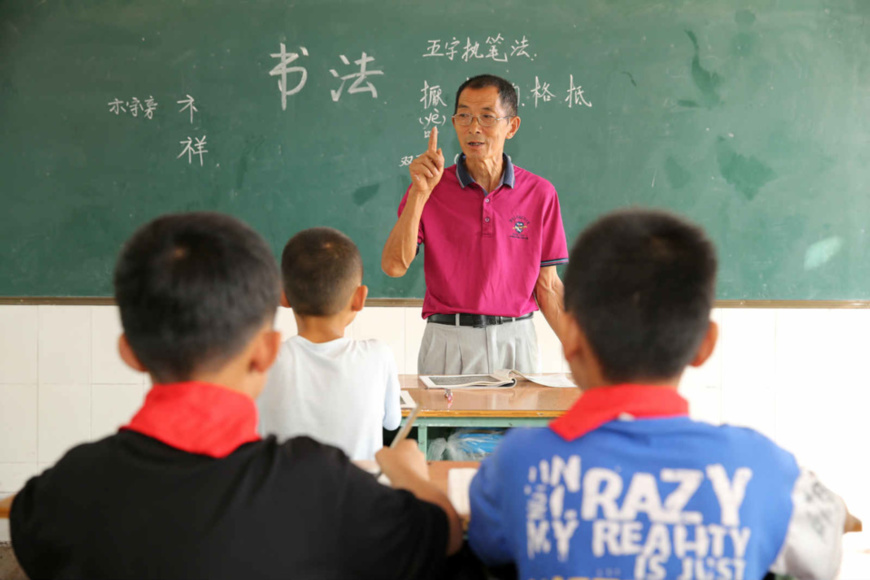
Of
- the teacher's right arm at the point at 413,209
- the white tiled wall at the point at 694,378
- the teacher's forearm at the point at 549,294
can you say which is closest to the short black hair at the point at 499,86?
the teacher's right arm at the point at 413,209

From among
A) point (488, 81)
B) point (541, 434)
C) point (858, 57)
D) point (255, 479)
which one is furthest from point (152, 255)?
point (858, 57)

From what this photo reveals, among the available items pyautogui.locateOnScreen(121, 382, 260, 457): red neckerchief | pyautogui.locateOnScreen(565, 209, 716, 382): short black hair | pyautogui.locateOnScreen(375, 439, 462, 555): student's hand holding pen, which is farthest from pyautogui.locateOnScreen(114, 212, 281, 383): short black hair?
pyautogui.locateOnScreen(565, 209, 716, 382): short black hair

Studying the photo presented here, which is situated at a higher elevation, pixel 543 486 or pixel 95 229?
pixel 95 229

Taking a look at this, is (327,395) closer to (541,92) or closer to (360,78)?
(360,78)

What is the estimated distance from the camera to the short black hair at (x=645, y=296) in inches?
35.2

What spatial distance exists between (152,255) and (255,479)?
29 centimetres

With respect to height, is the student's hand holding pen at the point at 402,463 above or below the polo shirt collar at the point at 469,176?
below

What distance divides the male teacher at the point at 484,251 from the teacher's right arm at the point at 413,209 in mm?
36

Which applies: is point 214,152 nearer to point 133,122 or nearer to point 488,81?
point 133,122

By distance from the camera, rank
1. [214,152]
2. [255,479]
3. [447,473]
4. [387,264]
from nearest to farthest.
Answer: [255,479], [447,473], [387,264], [214,152]

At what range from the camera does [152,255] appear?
0.85 m

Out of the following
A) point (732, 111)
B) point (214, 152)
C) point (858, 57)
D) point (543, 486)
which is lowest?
point (543, 486)

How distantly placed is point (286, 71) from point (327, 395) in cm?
240

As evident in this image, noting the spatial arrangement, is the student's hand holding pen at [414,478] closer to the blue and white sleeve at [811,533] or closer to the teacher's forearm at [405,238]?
the blue and white sleeve at [811,533]
